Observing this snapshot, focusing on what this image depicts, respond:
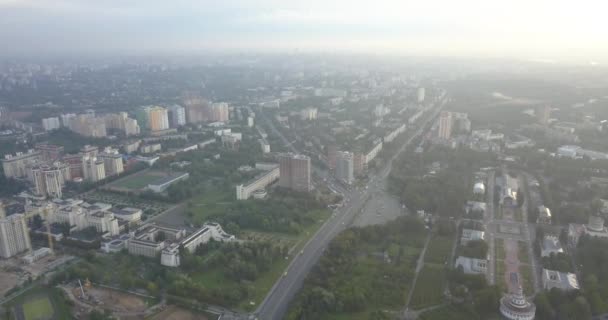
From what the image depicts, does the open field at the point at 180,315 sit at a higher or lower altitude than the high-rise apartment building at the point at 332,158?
lower

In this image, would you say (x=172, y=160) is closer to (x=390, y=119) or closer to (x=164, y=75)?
(x=390, y=119)

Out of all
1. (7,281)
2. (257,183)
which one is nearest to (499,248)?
(257,183)

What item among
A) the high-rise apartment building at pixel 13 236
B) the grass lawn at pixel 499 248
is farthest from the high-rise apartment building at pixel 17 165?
the grass lawn at pixel 499 248

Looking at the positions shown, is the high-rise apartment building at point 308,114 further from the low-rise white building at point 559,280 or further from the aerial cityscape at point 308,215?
the low-rise white building at point 559,280

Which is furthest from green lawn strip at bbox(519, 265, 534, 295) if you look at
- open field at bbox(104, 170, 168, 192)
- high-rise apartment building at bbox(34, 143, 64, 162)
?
high-rise apartment building at bbox(34, 143, 64, 162)

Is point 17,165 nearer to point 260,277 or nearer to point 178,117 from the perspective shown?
point 178,117
